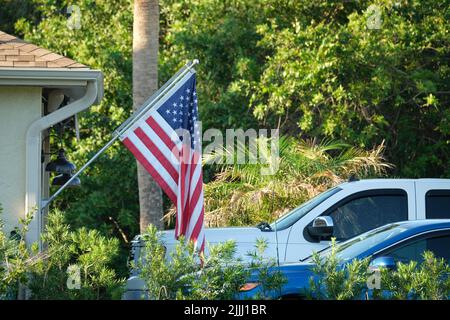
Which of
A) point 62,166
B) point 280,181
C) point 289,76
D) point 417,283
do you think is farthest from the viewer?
point 289,76

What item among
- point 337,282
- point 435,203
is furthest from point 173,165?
point 435,203

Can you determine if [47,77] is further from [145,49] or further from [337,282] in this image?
[145,49]

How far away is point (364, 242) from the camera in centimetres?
924

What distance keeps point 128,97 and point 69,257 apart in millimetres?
10642

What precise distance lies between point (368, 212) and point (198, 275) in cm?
377

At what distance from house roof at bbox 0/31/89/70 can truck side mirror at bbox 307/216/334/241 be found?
3046 mm

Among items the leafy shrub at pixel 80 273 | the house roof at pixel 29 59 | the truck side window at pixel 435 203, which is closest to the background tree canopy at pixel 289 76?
the truck side window at pixel 435 203

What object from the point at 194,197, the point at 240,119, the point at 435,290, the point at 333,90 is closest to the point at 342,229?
the point at 194,197

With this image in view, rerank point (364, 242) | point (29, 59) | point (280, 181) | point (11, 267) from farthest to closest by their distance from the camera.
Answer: point (280, 181), point (29, 59), point (364, 242), point (11, 267)

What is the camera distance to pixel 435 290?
24.7ft

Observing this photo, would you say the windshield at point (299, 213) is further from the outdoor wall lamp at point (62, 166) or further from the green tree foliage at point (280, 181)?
the green tree foliage at point (280, 181)

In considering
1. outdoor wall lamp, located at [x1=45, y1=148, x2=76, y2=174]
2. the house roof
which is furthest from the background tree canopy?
the house roof

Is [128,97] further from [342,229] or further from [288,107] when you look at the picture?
[342,229]

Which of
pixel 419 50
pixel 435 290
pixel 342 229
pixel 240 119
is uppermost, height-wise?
pixel 419 50
